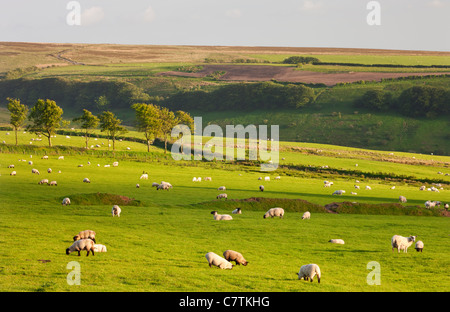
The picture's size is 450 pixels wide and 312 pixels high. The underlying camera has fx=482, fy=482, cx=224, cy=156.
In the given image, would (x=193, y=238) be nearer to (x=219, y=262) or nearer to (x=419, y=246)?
(x=219, y=262)

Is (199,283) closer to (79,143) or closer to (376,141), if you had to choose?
(79,143)

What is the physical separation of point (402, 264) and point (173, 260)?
10828 mm

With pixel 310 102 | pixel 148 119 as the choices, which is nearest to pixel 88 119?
pixel 148 119

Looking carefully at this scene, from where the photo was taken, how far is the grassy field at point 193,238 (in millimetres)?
19031

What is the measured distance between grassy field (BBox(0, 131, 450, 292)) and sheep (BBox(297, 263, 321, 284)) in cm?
34

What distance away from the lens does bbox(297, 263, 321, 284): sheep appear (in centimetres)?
1928

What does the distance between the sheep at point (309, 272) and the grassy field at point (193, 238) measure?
0.34 meters

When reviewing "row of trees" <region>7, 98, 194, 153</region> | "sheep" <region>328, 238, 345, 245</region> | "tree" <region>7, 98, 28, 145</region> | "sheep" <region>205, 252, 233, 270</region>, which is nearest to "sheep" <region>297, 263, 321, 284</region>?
"sheep" <region>205, 252, 233, 270</region>

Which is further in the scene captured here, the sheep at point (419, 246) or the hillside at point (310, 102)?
the hillside at point (310, 102)

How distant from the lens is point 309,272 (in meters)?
19.4

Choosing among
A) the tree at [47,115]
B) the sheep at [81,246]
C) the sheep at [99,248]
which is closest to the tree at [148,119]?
the tree at [47,115]

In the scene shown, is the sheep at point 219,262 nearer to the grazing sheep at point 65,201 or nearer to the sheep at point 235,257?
the sheep at point 235,257

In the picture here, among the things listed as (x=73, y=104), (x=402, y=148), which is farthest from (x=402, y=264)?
(x=73, y=104)
